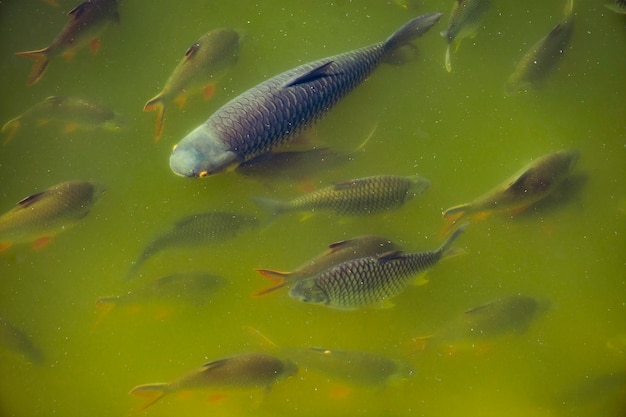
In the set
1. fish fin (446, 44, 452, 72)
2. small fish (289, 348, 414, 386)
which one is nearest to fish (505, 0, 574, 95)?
fish fin (446, 44, 452, 72)

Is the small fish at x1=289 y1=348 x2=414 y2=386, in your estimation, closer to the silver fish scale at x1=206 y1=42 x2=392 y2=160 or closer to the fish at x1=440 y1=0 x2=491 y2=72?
the silver fish scale at x1=206 y1=42 x2=392 y2=160

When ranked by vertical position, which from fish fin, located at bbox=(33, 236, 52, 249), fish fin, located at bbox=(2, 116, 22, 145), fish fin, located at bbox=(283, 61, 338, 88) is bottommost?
fish fin, located at bbox=(33, 236, 52, 249)

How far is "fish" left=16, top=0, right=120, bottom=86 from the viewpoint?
→ 2.38 metres

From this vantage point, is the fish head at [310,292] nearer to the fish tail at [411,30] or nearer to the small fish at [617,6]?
the fish tail at [411,30]

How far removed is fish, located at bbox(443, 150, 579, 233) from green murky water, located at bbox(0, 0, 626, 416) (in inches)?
3.1

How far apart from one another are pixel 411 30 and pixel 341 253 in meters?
1.06

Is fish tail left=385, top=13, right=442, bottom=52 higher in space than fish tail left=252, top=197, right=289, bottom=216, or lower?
higher

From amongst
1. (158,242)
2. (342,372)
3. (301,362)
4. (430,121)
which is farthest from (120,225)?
(430,121)

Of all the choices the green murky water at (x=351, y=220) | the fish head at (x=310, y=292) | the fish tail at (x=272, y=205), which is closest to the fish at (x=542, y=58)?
the green murky water at (x=351, y=220)

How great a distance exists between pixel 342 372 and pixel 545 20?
6.34 ft

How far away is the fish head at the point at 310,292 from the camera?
7.33ft

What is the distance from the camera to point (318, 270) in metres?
2.35

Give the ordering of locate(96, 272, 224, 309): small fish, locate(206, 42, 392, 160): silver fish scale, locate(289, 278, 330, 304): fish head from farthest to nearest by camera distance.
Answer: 1. locate(96, 272, 224, 309): small fish
2. locate(289, 278, 330, 304): fish head
3. locate(206, 42, 392, 160): silver fish scale

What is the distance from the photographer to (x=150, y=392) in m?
2.50
